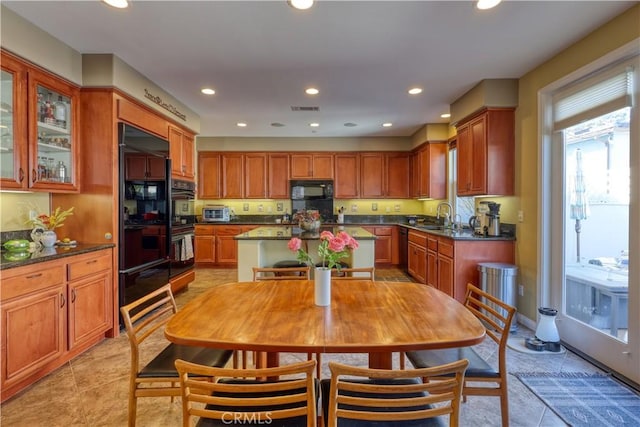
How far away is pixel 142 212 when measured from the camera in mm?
3445

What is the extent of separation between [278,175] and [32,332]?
4967mm

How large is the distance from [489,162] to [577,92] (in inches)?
39.6

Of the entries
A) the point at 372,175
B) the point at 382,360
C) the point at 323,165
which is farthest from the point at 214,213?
the point at 382,360

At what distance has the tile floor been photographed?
6.21 ft

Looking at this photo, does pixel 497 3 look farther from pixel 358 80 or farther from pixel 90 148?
pixel 90 148

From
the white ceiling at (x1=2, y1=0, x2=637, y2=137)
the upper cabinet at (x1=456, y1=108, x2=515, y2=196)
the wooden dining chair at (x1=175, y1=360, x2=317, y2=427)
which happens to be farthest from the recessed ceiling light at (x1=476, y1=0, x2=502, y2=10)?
the wooden dining chair at (x1=175, y1=360, x2=317, y2=427)

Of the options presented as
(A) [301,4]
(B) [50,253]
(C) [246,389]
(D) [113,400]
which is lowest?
(D) [113,400]

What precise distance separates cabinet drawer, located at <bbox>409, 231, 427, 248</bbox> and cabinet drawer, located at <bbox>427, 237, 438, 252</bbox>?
176 mm

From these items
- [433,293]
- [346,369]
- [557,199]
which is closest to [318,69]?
[433,293]

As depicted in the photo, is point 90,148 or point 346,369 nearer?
point 346,369

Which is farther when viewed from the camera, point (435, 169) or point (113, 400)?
point (435, 169)

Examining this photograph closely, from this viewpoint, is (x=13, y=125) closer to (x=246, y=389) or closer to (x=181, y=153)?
(x=181, y=153)

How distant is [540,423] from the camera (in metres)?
1.86

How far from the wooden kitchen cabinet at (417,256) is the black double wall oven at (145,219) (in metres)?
3.43
